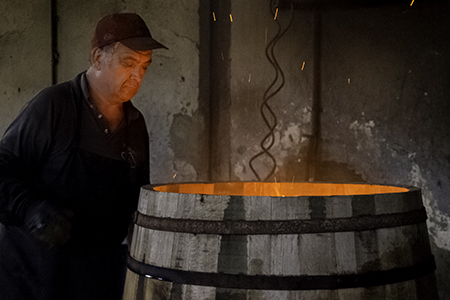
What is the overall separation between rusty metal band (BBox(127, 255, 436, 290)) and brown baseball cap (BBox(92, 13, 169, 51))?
1.16 meters

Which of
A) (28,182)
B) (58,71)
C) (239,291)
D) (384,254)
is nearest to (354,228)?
(384,254)

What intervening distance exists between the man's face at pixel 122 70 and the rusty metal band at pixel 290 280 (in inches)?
43.3

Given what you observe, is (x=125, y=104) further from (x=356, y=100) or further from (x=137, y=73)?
(x=356, y=100)

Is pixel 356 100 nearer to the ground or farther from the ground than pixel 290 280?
farther from the ground

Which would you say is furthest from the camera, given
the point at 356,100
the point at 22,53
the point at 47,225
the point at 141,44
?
the point at 22,53

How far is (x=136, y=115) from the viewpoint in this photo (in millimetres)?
2246

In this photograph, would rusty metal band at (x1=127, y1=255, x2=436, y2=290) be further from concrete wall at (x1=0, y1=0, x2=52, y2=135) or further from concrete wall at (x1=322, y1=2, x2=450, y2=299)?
concrete wall at (x1=0, y1=0, x2=52, y2=135)

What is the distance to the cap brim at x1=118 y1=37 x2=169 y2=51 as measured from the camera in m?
2.06

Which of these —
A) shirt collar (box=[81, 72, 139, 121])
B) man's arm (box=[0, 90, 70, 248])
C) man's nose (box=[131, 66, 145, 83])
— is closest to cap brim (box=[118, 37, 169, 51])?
man's nose (box=[131, 66, 145, 83])

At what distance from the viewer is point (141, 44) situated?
2.08 meters

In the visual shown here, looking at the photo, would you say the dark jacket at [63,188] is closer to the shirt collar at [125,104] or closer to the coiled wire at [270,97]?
the shirt collar at [125,104]

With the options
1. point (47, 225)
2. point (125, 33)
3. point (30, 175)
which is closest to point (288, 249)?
point (47, 225)

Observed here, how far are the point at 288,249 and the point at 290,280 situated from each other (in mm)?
75

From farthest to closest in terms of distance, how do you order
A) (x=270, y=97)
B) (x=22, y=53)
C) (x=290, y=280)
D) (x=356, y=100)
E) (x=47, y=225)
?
(x=22, y=53) → (x=270, y=97) → (x=356, y=100) → (x=47, y=225) → (x=290, y=280)
